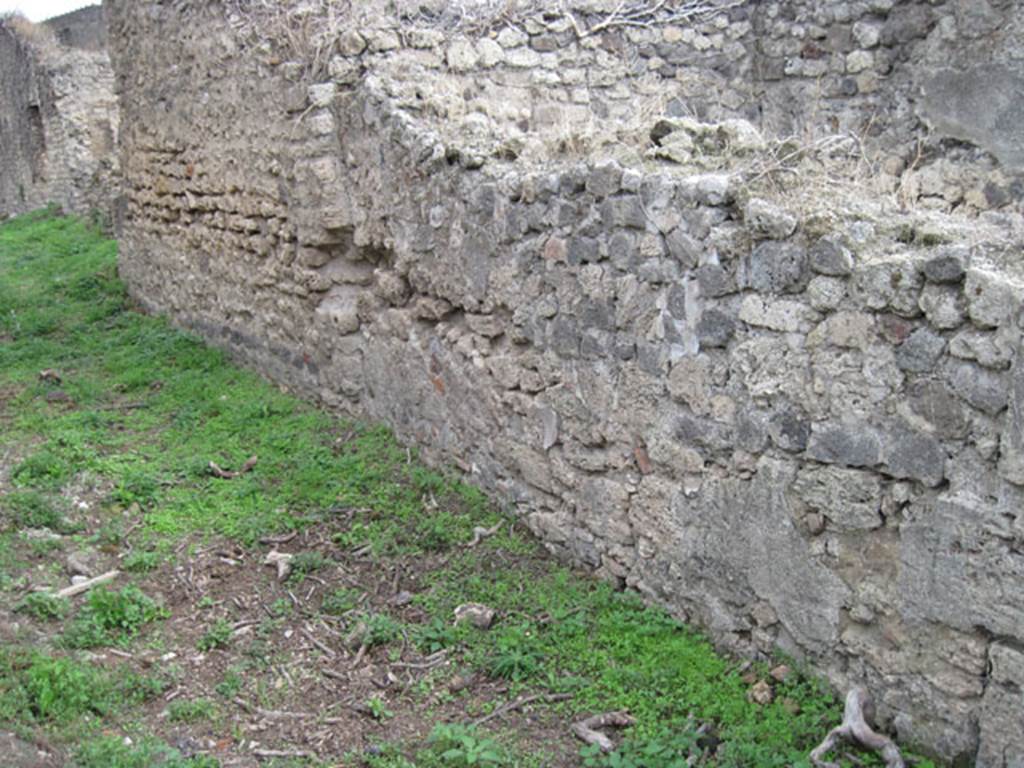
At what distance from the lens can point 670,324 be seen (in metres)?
3.81

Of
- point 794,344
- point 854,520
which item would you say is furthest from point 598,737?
point 794,344

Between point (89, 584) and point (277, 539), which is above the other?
point (89, 584)

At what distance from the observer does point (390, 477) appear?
539cm

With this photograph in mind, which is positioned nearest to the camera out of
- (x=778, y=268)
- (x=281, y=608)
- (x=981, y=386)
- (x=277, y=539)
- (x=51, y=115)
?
(x=981, y=386)

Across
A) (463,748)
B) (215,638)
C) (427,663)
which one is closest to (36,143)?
(215,638)

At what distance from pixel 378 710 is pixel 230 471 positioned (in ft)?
7.68

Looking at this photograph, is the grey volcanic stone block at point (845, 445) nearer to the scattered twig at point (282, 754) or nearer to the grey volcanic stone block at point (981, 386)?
the grey volcanic stone block at point (981, 386)

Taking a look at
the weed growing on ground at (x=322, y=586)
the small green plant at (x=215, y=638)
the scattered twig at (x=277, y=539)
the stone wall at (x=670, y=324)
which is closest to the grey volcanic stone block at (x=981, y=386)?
the stone wall at (x=670, y=324)

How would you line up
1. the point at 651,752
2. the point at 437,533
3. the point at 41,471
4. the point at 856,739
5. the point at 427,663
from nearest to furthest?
the point at 856,739 → the point at 651,752 → the point at 427,663 → the point at 437,533 → the point at 41,471

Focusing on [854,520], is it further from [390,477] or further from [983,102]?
[983,102]

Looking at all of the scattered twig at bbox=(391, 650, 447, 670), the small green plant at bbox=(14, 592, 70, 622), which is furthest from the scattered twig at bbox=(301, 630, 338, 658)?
the small green plant at bbox=(14, 592, 70, 622)

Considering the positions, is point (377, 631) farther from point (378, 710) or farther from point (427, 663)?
point (378, 710)

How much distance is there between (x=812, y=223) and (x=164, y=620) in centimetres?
302

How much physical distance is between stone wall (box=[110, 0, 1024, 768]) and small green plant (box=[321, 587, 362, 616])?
2.92 feet
